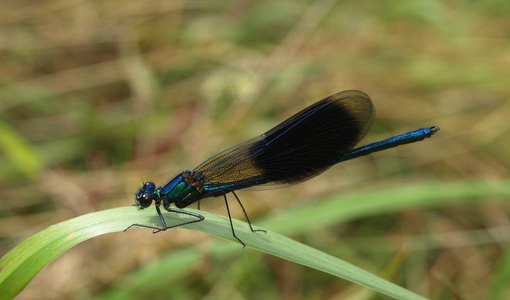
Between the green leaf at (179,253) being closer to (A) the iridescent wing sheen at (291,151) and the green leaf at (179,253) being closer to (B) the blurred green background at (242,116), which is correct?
(B) the blurred green background at (242,116)

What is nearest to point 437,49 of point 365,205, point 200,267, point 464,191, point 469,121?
point 469,121

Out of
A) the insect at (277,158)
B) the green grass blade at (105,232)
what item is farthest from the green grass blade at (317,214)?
the green grass blade at (105,232)

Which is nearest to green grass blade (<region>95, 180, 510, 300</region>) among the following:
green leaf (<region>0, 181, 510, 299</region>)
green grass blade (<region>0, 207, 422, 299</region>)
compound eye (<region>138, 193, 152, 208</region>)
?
green leaf (<region>0, 181, 510, 299</region>)

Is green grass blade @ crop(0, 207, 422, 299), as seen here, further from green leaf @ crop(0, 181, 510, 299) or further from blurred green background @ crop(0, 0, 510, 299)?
blurred green background @ crop(0, 0, 510, 299)

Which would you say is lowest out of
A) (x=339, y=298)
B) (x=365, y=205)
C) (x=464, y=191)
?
(x=339, y=298)

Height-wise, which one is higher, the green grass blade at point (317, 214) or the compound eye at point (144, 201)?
the compound eye at point (144, 201)

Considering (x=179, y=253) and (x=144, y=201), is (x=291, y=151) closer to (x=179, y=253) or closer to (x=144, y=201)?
(x=144, y=201)

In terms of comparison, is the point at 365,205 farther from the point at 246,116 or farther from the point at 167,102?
the point at 167,102
